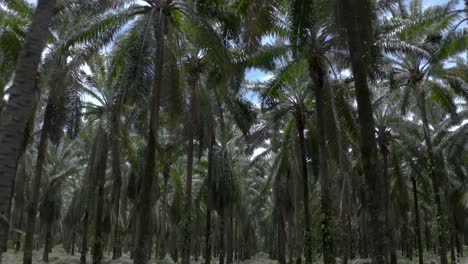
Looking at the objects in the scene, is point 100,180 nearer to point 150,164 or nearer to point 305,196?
point 305,196

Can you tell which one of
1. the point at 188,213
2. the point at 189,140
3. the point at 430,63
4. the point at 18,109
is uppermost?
the point at 430,63

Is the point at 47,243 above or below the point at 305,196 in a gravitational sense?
below

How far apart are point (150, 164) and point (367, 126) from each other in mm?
6734

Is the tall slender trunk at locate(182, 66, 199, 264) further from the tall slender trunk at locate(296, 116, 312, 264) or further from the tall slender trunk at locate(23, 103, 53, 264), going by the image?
the tall slender trunk at locate(23, 103, 53, 264)

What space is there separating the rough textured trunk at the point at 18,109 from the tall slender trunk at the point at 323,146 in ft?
36.5

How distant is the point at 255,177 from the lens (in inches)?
1834

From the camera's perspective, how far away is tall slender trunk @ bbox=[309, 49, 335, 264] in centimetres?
1628

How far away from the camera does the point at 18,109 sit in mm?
6215

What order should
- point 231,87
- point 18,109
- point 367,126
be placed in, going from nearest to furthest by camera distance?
point 18,109, point 367,126, point 231,87

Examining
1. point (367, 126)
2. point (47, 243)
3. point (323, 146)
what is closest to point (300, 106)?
point (323, 146)

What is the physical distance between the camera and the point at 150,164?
44.9 feet

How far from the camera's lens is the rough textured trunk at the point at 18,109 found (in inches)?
231

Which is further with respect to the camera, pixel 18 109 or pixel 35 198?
pixel 35 198

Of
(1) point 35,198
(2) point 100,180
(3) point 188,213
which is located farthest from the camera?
(2) point 100,180
